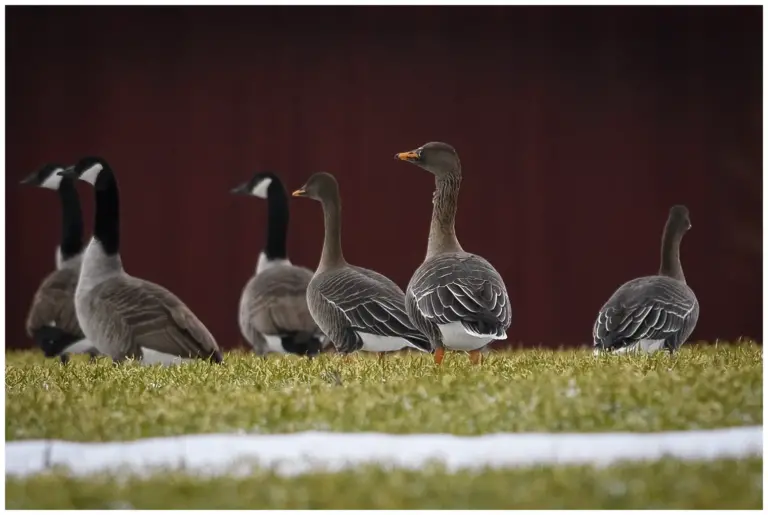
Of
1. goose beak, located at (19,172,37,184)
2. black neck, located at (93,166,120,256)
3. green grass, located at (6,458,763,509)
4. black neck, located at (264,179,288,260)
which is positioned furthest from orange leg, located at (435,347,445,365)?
goose beak, located at (19,172,37,184)

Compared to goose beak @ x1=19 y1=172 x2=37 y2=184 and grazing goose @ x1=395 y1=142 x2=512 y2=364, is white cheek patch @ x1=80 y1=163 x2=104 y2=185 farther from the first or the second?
grazing goose @ x1=395 y1=142 x2=512 y2=364

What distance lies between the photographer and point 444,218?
9180mm

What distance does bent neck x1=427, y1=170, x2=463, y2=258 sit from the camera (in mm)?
9148

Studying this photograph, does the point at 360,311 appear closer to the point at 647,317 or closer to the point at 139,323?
the point at 139,323

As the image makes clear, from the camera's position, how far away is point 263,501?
19.2ft

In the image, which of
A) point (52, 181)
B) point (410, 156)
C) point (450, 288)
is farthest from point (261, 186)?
point (450, 288)

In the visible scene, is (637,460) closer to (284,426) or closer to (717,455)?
(717,455)

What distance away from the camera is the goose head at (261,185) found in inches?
496

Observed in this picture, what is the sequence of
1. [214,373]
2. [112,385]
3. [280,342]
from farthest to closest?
[280,342]
[214,373]
[112,385]

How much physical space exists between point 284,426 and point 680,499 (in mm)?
2367

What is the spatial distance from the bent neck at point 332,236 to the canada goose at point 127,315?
131 cm

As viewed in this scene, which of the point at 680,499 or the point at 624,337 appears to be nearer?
the point at 680,499

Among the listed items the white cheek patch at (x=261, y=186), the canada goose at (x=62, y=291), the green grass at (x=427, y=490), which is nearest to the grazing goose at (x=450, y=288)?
the green grass at (x=427, y=490)

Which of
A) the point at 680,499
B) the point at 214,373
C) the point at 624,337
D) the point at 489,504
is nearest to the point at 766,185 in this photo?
the point at 624,337
